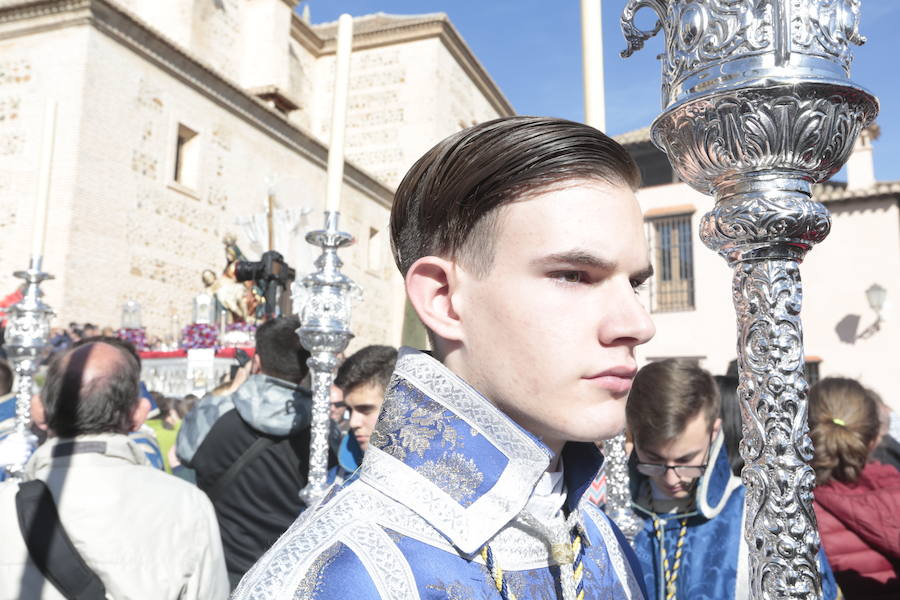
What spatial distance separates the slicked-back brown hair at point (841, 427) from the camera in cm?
279

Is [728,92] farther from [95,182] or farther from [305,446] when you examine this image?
[95,182]

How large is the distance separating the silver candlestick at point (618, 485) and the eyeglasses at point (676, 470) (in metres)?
0.78

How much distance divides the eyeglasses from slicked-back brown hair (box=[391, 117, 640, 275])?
1.53 m

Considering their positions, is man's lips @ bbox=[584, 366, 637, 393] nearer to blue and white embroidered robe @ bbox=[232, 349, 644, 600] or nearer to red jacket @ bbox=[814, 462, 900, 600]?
blue and white embroidered robe @ bbox=[232, 349, 644, 600]

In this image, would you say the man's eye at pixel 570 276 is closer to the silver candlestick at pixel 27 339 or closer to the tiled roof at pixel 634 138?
the silver candlestick at pixel 27 339

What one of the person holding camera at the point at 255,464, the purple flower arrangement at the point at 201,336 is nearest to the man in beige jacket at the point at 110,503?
the person holding camera at the point at 255,464

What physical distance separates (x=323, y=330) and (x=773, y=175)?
73.8 inches

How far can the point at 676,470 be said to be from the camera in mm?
2482

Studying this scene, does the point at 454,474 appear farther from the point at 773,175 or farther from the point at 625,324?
the point at 773,175

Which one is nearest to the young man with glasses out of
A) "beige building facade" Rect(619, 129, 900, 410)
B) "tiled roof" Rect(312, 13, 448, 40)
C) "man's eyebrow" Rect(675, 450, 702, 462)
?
"man's eyebrow" Rect(675, 450, 702, 462)

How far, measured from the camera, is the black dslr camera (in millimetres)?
5727

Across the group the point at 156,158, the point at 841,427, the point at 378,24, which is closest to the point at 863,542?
the point at 841,427

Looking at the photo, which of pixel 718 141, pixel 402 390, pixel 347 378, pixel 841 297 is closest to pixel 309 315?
pixel 347 378

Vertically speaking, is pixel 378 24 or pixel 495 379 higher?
pixel 378 24
